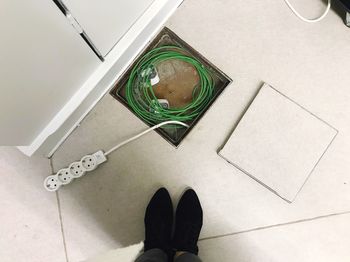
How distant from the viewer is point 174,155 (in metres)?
1.05

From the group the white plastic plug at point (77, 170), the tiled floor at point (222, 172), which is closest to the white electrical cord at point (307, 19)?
the tiled floor at point (222, 172)

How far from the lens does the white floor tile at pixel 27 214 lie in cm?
103

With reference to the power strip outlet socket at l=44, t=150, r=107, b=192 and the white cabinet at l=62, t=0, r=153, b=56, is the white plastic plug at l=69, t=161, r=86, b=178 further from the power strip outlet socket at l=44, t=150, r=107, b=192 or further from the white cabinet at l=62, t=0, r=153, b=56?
the white cabinet at l=62, t=0, r=153, b=56

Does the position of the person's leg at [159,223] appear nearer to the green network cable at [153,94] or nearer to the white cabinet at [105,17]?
the green network cable at [153,94]

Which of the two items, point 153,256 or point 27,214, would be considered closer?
point 153,256

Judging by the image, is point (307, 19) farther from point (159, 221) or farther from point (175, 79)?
point (159, 221)

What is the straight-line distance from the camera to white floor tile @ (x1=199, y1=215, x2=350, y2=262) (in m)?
1.02

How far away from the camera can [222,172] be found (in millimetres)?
1044

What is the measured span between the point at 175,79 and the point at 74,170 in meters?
0.40

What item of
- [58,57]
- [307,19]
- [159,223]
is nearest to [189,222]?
[159,223]

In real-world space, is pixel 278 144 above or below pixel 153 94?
above

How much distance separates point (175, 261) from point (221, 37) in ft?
2.12

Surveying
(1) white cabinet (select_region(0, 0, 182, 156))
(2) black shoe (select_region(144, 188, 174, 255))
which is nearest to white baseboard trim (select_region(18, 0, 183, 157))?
(1) white cabinet (select_region(0, 0, 182, 156))

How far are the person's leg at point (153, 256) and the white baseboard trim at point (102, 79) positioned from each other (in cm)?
40
